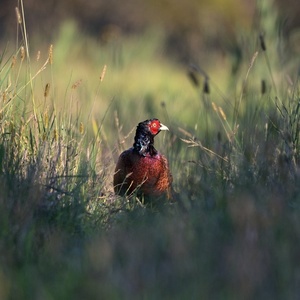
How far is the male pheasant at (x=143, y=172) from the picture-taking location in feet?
21.3

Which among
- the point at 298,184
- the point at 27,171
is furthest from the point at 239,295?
the point at 27,171

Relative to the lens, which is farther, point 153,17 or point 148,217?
point 153,17

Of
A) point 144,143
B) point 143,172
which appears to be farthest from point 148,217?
point 144,143

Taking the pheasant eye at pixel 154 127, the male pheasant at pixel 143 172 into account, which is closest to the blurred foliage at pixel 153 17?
the pheasant eye at pixel 154 127

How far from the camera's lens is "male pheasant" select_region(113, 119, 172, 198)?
6.48 meters


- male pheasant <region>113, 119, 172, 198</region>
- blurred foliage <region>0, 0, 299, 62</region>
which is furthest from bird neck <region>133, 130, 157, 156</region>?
blurred foliage <region>0, 0, 299, 62</region>

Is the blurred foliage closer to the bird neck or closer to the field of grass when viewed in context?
the bird neck

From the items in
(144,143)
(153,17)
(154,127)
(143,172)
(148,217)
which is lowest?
(148,217)

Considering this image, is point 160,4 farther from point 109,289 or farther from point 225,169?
point 109,289

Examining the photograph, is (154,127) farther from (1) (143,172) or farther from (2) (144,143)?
(1) (143,172)

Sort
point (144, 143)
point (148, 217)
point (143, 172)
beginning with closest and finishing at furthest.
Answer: point (148, 217) < point (143, 172) < point (144, 143)

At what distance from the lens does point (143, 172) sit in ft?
21.5

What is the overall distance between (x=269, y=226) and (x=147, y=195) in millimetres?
2111

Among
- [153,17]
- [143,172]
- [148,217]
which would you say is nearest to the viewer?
[148,217]
